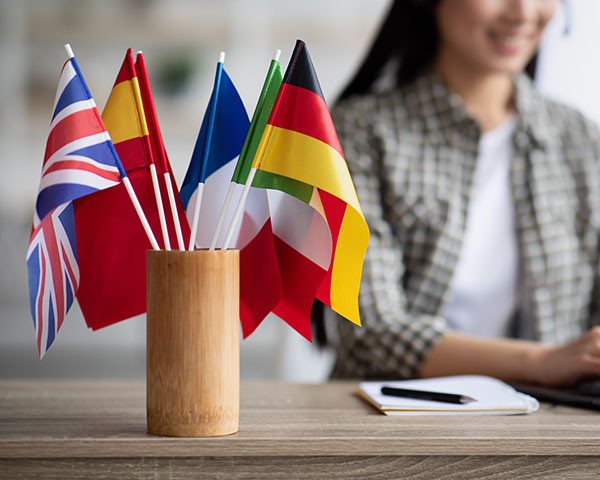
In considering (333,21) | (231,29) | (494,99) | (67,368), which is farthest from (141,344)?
(494,99)

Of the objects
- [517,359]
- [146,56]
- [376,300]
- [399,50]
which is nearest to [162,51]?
[146,56]

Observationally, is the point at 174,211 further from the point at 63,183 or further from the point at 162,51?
the point at 162,51

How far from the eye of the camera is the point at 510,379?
1.07 metres

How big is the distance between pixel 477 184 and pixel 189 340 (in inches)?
37.4

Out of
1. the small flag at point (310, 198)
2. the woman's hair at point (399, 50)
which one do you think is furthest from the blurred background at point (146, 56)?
the small flag at point (310, 198)

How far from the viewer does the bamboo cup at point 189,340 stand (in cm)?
66

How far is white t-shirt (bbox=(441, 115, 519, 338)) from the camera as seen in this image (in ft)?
4.68

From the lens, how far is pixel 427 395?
833mm

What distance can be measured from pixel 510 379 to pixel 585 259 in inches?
19.3

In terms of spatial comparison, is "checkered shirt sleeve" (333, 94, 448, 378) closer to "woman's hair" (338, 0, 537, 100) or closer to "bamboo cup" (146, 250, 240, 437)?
"woman's hair" (338, 0, 537, 100)

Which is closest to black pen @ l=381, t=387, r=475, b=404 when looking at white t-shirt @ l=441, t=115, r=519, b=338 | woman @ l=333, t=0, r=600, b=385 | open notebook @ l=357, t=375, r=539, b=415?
open notebook @ l=357, t=375, r=539, b=415

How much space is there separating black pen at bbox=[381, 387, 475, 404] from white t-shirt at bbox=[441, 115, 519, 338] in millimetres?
578

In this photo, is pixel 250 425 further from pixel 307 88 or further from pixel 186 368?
pixel 307 88

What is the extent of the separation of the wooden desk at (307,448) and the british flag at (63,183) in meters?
0.11
